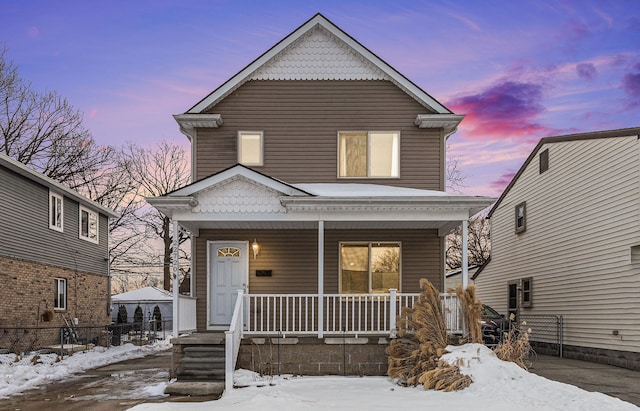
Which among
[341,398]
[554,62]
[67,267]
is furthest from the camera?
[67,267]

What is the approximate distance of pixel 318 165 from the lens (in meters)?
14.9

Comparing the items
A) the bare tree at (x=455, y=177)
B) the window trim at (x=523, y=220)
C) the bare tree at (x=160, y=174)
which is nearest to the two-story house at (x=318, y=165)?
the window trim at (x=523, y=220)

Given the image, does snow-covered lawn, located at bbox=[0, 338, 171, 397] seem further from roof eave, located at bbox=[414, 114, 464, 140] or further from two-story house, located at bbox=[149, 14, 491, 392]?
roof eave, located at bbox=[414, 114, 464, 140]

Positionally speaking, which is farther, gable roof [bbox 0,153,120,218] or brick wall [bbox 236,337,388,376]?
gable roof [bbox 0,153,120,218]

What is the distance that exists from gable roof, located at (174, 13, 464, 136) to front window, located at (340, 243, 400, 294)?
11.2 ft

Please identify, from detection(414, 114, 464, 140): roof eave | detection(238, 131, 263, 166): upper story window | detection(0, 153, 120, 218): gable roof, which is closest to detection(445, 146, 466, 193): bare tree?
detection(0, 153, 120, 218): gable roof

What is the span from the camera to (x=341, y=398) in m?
9.30

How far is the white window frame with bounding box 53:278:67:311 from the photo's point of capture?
19769 mm

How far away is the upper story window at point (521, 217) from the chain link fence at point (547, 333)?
3011 millimetres

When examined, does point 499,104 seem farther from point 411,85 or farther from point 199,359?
point 199,359

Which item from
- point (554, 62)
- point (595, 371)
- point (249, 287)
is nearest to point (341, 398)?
point (249, 287)

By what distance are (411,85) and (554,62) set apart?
5.70 m

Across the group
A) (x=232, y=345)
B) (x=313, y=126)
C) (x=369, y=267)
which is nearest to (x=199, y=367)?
(x=232, y=345)

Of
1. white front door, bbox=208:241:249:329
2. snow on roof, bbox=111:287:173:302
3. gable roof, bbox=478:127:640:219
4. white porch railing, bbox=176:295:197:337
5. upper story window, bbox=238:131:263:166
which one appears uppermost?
gable roof, bbox=478:127:640:219
